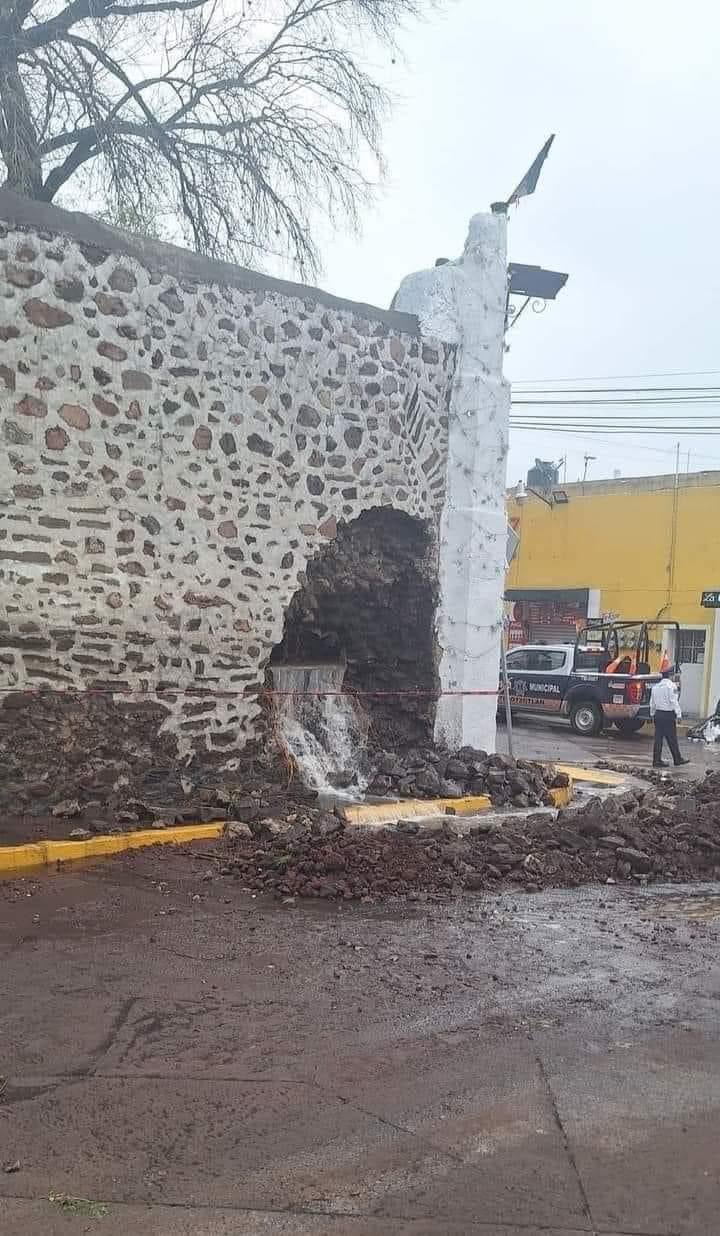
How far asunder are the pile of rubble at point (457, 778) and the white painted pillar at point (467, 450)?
1.43 feet

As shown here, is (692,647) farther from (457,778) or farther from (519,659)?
(457,778)

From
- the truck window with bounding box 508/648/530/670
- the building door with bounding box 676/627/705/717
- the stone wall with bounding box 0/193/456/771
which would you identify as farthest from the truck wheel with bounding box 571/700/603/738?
the stone wall with bounding box 0/193/456/771

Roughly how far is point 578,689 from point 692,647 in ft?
22.6

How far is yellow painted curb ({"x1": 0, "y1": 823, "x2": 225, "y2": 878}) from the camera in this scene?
7.01 meters

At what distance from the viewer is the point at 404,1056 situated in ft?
13.9

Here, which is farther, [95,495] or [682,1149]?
[95,495]

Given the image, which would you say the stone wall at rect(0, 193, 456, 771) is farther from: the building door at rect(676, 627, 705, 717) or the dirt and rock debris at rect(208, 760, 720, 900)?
the building door at rect(676, 627, 705, 717)

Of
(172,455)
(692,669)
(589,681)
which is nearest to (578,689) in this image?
(589,681)

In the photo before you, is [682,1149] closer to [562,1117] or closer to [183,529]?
[562,1117]

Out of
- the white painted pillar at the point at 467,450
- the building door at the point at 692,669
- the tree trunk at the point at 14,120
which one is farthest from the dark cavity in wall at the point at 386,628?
the building door at the point at 692,669

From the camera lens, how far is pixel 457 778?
10500 millimetres

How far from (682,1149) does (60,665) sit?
6.06 m

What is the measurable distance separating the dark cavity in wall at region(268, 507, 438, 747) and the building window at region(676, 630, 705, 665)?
673 inches

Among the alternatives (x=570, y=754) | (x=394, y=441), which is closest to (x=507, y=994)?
(x=394, y=441)
